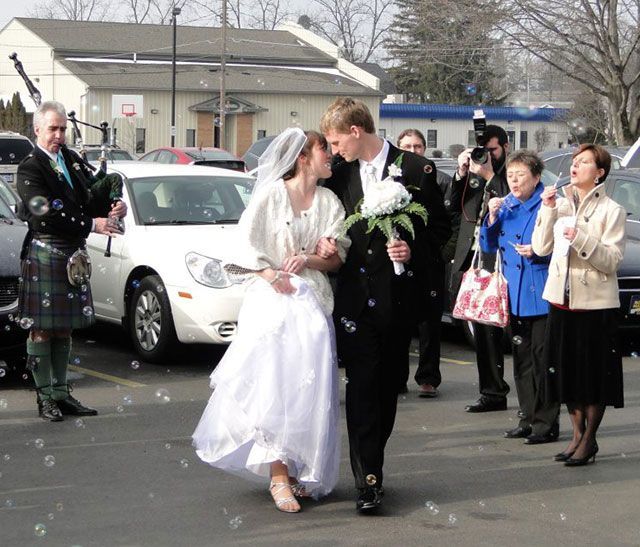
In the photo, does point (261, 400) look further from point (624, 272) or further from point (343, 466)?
point (624, 272)

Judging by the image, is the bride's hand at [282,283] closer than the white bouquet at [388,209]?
No

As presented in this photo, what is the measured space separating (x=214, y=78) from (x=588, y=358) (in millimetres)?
58904

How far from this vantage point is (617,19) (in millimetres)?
29984

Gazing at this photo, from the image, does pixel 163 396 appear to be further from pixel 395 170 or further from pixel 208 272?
pixel 395 170

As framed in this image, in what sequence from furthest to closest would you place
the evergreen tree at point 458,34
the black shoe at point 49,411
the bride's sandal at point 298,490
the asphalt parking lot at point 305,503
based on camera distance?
the evergreen tree at point 458,34, the black shoe at point 49,411, the bride's sandal at point 298,490, the asphalt parking lot at point 305,503

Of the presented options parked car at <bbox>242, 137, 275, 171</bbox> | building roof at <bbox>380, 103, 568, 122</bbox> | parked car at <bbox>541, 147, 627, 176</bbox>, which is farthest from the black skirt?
building roof at <bbox>380, 103, 568, 122</bbox>

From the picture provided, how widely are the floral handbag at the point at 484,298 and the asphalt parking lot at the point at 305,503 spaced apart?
77 centimetres

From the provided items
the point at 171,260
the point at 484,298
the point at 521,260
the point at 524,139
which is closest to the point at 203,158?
the point at 171,260

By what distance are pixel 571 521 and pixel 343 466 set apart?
1549mm

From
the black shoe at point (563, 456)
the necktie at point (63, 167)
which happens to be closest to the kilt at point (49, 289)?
the necktie at point (63, 167)

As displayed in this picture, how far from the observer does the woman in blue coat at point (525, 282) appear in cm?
776

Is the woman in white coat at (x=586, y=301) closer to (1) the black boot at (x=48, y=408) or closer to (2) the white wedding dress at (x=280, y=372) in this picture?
(2) the white wedding dress at (x=280, y=372)

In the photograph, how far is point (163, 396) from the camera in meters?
9.13

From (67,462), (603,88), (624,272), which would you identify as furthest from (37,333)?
(603,88)
